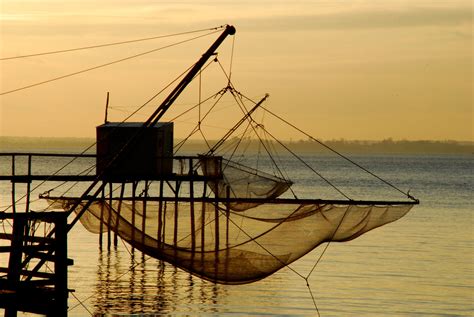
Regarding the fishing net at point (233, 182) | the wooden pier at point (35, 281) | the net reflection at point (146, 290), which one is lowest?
the net reflection at point (146, 290)

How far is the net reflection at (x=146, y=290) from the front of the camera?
23844mm

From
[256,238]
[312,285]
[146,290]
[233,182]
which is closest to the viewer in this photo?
[256,238]

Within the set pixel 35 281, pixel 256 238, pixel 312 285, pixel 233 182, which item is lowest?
pixel 312 285

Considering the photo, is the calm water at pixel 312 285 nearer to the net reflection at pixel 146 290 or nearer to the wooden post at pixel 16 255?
the net reflection at pixel 146 290

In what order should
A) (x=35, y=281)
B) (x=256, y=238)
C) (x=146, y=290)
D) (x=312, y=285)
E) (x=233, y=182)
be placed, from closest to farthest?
1. (x=35, y=281)
2. (x=256, y=238)
3. (x=146, y=290)
4. (x=312, y=285)
5. (x=233, y=182)

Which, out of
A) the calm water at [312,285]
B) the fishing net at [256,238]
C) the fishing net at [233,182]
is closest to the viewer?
the fishing net at [256,238]

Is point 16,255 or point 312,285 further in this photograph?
point 312,285

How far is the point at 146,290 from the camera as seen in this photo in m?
26.4

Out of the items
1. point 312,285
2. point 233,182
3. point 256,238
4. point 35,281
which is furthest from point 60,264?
point 233,182

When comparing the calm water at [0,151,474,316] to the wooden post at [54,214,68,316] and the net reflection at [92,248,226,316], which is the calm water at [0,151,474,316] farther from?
the wooden post at [54,214,68,316]

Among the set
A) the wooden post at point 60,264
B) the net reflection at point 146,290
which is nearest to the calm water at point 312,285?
the net reflection at point 146,290

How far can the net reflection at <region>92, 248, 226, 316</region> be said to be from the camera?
78.2 feet

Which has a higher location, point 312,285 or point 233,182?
point 233,182

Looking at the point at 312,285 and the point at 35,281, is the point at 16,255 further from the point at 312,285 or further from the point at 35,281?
the point at 312,285
